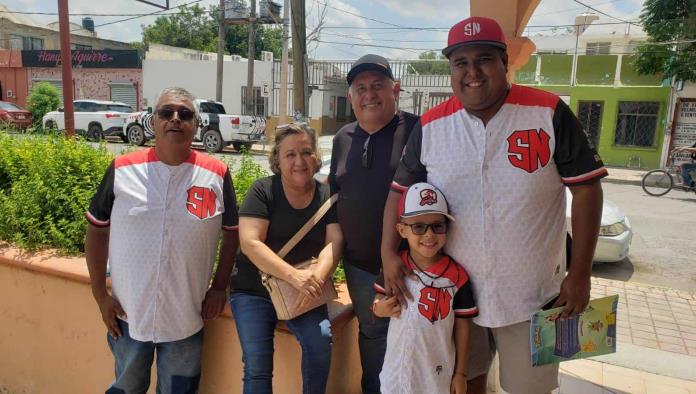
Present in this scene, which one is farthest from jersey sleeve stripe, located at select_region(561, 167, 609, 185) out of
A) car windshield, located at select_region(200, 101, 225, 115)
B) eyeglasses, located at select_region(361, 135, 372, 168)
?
car windshield, located at select_region(200, 101, 225, 115)

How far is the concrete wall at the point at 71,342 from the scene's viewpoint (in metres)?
2.75

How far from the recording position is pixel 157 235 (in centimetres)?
234

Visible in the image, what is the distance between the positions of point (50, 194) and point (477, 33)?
9.80ft

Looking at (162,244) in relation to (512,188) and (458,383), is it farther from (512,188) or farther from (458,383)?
(512,188)

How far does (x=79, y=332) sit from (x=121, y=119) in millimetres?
18408

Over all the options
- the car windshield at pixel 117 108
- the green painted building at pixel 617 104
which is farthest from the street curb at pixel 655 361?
the car windshield at pixel 117 108

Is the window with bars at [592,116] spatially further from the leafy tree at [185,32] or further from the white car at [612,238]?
the leafy tree at [185,32]

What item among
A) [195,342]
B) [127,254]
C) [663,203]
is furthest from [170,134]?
[663,203]

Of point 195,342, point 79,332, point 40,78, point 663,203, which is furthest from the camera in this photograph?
point 40,78

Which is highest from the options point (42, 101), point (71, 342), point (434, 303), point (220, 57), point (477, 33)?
point (220, 57)

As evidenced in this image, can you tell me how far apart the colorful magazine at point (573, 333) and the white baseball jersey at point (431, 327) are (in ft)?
0.85

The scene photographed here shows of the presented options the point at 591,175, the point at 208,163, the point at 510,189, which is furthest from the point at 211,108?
the point at 591,175

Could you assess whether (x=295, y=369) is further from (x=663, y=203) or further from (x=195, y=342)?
(x=663, y=203)

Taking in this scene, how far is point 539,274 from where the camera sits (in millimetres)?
2018
